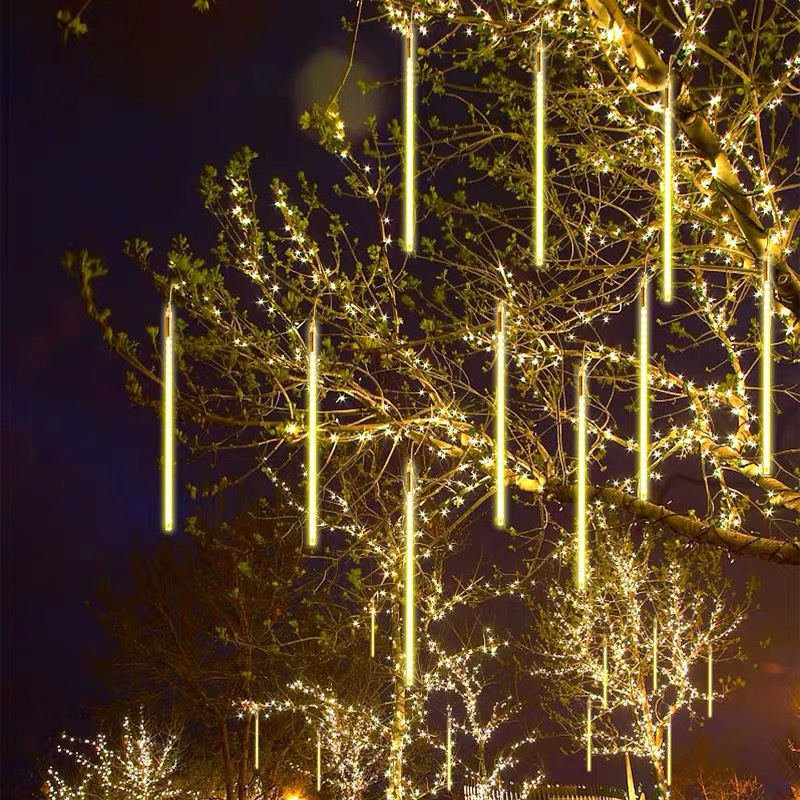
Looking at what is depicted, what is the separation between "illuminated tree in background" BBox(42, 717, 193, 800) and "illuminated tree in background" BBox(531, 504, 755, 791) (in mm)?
4675

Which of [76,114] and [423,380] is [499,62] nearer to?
[423,380]

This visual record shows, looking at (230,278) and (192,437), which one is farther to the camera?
(230,278)

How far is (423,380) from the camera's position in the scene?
3.31 metres

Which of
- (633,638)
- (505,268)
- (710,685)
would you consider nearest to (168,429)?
(505,268)

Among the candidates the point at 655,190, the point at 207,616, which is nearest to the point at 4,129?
the point at 655,190

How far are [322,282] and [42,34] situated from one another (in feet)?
11.4

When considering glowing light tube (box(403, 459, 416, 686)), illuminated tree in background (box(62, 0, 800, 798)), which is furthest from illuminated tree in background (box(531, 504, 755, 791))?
glowing light tube (box(403, 459, 416, 686))

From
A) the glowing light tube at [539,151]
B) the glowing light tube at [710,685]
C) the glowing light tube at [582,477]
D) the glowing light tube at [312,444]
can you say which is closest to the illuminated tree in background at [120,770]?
the glowing light tube at [710,685]

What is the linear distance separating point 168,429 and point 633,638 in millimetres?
6196

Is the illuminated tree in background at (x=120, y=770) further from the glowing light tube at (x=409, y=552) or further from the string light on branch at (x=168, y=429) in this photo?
the glowing light tube at (x=409, y=552)

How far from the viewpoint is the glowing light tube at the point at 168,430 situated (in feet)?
6.67

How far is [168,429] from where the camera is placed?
2145 millimetres

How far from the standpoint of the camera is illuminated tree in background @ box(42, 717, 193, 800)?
29.5 feet

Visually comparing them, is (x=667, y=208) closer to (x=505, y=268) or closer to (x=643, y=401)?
(x=643, y=401)
